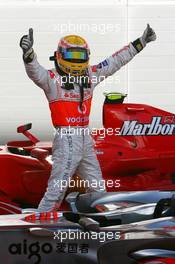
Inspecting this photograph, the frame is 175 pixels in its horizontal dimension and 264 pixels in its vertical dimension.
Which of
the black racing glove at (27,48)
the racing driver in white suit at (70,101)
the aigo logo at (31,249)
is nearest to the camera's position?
the aigo logo at (31,249)

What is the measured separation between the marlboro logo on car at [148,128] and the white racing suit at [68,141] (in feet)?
0.70

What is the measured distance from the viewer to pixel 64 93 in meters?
3.96

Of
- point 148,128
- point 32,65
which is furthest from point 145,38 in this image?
point 32,65

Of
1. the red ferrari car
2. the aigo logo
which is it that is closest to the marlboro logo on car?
the red ferrari car

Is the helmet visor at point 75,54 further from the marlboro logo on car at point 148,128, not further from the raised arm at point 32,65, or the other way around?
the marlboro logo on car at point 148,128

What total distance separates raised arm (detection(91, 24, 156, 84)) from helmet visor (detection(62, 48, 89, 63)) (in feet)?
0.30

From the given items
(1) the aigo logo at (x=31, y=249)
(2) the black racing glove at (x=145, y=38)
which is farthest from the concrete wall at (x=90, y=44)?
(1) the aigo logo at (x=31, y=249)

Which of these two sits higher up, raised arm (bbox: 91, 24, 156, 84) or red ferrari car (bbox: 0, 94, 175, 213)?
raised arm (bbox: 91, 24, 156, 84)

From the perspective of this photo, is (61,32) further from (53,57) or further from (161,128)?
(161,128)

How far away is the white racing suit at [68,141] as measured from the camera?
393cm

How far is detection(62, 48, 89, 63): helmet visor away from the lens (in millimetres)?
3951

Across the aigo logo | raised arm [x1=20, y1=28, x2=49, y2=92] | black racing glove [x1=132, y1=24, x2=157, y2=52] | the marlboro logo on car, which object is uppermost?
black racing glove [x1=132, y1=24, x2=157, y2=52]

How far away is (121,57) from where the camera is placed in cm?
401

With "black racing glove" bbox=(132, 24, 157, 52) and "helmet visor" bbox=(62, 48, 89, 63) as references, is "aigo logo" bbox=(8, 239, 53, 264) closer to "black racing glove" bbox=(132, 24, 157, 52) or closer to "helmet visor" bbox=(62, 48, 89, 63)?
"helmet visor" bbox=(62, 48, 89, 63)
